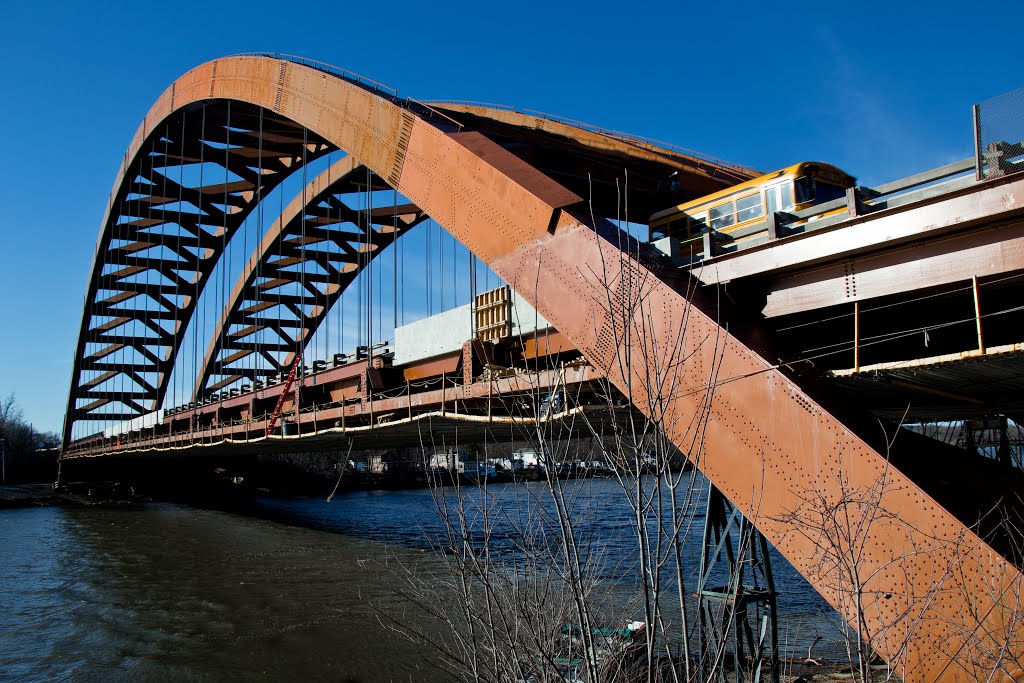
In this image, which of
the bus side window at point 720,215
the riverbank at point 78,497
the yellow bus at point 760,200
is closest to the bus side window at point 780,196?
the yellow bus at point 760,200

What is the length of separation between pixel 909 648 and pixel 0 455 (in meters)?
94.7

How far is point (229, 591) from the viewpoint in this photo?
20094 mm

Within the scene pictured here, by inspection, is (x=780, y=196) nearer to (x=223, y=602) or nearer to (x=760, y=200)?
(x=760, y=200)

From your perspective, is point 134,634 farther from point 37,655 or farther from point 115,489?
point 115,489

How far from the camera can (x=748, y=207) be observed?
12820 mm

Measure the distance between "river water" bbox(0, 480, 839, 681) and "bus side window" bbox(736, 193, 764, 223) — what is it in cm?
504

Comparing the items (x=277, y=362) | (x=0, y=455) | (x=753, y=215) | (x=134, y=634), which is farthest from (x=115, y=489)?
(x=753, y=215)

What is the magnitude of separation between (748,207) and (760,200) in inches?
9.0

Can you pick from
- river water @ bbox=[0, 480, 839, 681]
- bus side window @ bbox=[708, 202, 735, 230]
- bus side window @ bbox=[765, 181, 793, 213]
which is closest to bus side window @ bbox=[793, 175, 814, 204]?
bus side window @ bbox=[765, 181, 793, 213]

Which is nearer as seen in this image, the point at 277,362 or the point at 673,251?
the point at 673,251

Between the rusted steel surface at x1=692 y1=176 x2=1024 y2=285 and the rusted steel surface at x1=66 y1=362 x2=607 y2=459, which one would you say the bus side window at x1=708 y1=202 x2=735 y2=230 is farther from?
the rusted steel surface at x1=692 y1=176 x2=1024 y2=285

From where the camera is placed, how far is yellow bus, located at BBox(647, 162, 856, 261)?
486 inches

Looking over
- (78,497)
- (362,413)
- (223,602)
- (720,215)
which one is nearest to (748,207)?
(720,215)

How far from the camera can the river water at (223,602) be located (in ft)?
44.0
